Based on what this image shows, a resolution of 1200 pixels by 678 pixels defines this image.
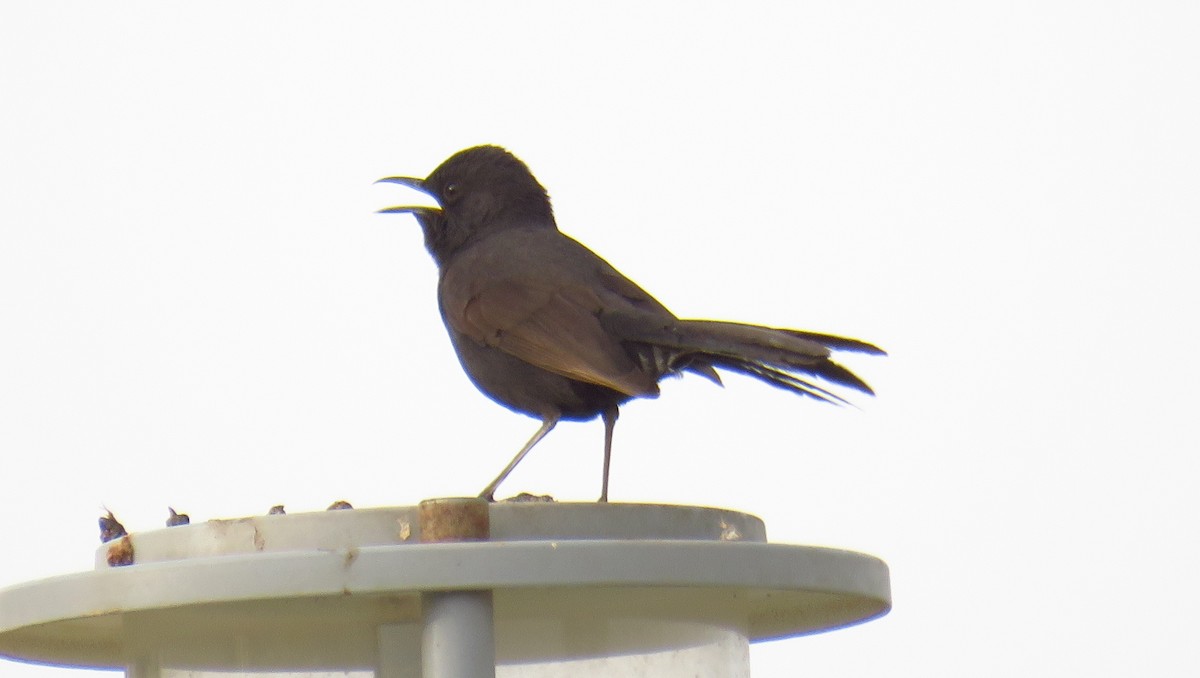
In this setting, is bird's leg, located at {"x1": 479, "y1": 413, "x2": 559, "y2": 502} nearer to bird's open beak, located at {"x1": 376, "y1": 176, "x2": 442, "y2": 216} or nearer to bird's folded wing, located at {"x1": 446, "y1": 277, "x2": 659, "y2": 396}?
bird's folded wing, located at {"x1": 446, "y1": 277, "x2": 659, "y2": 396}

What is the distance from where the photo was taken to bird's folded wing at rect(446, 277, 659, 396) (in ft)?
18.4

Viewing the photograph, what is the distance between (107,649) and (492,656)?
1140mm

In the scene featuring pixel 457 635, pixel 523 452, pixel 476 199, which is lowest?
pixel 457 635

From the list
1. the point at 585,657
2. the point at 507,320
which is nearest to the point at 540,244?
the point at 507,320

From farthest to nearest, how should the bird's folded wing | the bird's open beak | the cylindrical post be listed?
the bird's open beak → the bird's folded wing → the cylindrical post

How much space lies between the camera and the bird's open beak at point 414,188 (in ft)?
23.7

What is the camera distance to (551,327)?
5988 millimetres

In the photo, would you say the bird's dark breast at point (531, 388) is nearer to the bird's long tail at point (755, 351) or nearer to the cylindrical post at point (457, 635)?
the bird's long tail at point (755, 351)

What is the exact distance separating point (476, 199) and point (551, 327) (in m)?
1.50

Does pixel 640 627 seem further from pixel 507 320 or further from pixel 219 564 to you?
pixel 507 320

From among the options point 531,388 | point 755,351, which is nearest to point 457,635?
point 755,351

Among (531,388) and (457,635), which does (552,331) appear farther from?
(457,635)

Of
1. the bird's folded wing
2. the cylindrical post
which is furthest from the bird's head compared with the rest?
the cylindrical post

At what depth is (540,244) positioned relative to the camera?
6.75m
